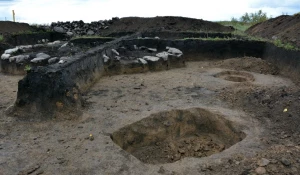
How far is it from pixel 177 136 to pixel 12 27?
12.8 meters

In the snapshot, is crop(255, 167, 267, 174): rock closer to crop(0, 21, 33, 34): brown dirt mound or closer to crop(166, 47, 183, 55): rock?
crop(166, 47, 183, 55): rock

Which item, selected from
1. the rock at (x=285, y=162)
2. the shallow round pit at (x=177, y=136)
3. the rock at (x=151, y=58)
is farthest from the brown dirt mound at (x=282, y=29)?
the rock at (x=285, y=162)

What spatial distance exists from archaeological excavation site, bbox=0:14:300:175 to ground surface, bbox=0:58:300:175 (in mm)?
13

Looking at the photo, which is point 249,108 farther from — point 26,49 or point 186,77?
point 26,49

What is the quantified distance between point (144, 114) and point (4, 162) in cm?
221

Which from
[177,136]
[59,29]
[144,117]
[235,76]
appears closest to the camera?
[144,117]

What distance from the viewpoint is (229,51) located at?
10.3 m

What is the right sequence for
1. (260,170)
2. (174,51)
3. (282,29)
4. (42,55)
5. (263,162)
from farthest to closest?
(282,29), (174,51), (42,55), (263,162), (260,170)

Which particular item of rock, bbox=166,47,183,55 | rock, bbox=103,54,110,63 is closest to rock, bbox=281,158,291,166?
rock, bbox=103,54,110,63

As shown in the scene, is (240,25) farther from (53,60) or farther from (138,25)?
(53,60)

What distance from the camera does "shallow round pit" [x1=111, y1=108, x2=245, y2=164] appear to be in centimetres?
459

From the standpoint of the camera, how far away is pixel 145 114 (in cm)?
498

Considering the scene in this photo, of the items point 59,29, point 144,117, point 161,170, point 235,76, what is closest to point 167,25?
point 59,29

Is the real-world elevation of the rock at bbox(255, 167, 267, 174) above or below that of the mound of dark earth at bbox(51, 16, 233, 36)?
below
